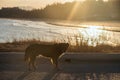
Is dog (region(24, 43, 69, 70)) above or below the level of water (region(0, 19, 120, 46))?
above

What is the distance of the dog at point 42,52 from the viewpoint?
11.5m

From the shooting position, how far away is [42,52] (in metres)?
11.6

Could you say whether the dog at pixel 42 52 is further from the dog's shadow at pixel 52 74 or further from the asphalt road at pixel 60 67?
the dog's shadow at pixel 52 74

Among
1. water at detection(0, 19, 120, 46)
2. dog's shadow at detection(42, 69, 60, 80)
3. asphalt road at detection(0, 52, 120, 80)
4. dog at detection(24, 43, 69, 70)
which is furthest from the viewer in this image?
water at detection(0, 19, 120, 46)

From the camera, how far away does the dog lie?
1153cm

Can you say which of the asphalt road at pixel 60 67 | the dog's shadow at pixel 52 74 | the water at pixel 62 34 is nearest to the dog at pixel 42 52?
the asphalt road at pixel 60 67

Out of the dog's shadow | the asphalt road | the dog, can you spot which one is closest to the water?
the asphalt road

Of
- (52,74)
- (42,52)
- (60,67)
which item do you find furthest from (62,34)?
(52,74)

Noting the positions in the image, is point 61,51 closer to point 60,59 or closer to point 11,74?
A: point 60,59

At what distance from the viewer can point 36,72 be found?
11141 mm

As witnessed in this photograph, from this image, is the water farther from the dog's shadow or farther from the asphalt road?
the dog's shadow

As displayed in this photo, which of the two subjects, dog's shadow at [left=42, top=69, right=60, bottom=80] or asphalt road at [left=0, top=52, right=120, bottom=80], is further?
asphalt road at [left=0, top=52, right=120, bottom=80]

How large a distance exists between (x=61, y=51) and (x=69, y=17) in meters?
110

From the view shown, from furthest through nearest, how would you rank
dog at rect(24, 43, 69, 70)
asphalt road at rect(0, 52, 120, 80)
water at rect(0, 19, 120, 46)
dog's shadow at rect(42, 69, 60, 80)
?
water at rect(0, 19, 120, 46), dog at rect(24, 43, 69, 70), asphalt road at rect(0, 52, 120, 80), dog's shadow at rect(42, 69, 60, 80)
